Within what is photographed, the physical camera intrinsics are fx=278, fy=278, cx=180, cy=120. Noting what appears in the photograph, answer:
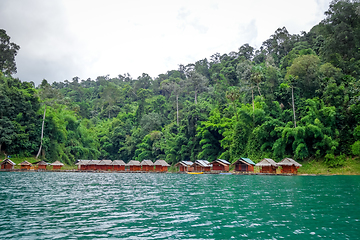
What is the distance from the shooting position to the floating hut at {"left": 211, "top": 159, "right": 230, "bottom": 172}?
47.6m

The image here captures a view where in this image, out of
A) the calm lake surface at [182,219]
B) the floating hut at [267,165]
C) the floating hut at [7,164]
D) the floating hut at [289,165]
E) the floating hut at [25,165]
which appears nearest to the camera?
the calm lake surface at [182,219]

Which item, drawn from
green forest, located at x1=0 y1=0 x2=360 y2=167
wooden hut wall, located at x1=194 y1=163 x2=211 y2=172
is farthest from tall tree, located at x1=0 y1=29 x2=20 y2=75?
wooden hut wall, located at x1=194 y1=163 x2=211 y2=172

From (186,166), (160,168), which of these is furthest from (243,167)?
(160,168)

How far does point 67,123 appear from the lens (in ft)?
200

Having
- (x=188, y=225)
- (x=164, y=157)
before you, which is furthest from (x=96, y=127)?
(x=188, y=225)

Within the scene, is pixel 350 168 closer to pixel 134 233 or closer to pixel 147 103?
pixel 134 233

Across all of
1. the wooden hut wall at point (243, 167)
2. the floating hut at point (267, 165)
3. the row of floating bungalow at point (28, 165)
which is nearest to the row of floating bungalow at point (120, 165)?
the row of floating bungalow at point (28, 165)

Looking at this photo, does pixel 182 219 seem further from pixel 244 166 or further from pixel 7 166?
pixel 7 166

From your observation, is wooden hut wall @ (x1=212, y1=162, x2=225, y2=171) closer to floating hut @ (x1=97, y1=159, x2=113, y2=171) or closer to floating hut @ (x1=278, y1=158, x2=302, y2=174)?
floating hut @ (x1=278, y1=158, x2=302, y2=174)

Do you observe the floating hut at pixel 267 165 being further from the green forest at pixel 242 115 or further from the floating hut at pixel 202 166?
the floating hut at pixel 202 166

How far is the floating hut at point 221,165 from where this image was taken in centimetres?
4756

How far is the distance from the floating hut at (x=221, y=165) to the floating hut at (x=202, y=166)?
1150 mm

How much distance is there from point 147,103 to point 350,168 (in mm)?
60293

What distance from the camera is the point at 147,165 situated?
55719mm
